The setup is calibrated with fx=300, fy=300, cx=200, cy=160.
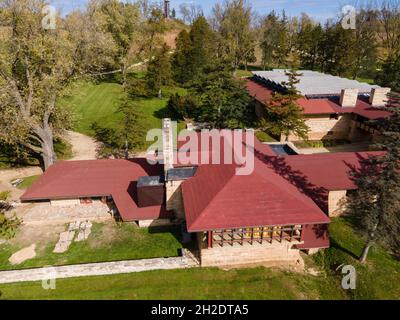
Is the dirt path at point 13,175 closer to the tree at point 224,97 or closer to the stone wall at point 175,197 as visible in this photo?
the stone wall at point 175,197

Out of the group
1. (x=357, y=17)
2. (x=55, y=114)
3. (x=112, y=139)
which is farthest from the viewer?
(x=357, y=17)

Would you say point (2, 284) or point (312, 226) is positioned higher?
point (312, 226)

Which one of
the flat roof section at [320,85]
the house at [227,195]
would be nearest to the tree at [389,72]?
the flat roof section at [320,85]

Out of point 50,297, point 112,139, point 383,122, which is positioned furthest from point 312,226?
point 112,139

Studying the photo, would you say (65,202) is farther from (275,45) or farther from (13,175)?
(275,45)

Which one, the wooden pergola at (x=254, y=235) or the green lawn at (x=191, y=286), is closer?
the green lawn at (x=191, y=286)

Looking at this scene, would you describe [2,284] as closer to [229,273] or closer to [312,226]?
[229,273]

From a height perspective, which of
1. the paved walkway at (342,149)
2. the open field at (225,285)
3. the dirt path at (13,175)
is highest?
the paved walkway at (342,149)
